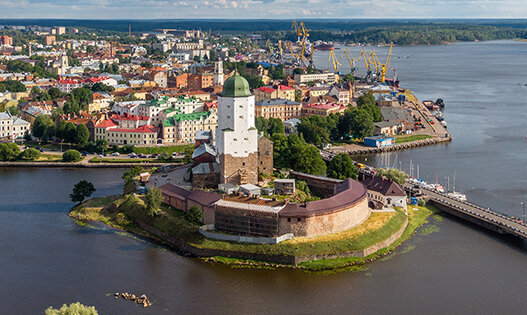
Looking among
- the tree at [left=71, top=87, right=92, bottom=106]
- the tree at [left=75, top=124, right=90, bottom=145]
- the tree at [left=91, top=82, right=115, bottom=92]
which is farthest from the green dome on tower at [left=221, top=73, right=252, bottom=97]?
the tree at [left=91, top=82, right=115, bottom=92]

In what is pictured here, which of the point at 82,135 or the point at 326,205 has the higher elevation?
the point at 326,205

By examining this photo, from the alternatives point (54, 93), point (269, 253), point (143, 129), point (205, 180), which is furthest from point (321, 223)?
point (54, 93)

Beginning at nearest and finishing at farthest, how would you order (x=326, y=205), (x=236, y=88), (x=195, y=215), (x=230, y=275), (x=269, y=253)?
(x=230, y=275) → (x=269, y=253) → (x=326, y=205) → (x=195, y=215) → (x=236, y=88)

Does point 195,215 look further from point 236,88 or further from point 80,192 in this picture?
point 80,192

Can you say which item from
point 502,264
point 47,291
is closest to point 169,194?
point 47,291

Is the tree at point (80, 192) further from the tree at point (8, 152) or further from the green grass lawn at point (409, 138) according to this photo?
the green grass lawn at point (409, 138)

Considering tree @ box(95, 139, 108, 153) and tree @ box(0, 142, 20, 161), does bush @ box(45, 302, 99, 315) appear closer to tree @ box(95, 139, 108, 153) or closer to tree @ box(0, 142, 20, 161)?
tree @ box(0, 142, 20, 161)

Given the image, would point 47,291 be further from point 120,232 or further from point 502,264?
point 502,264
